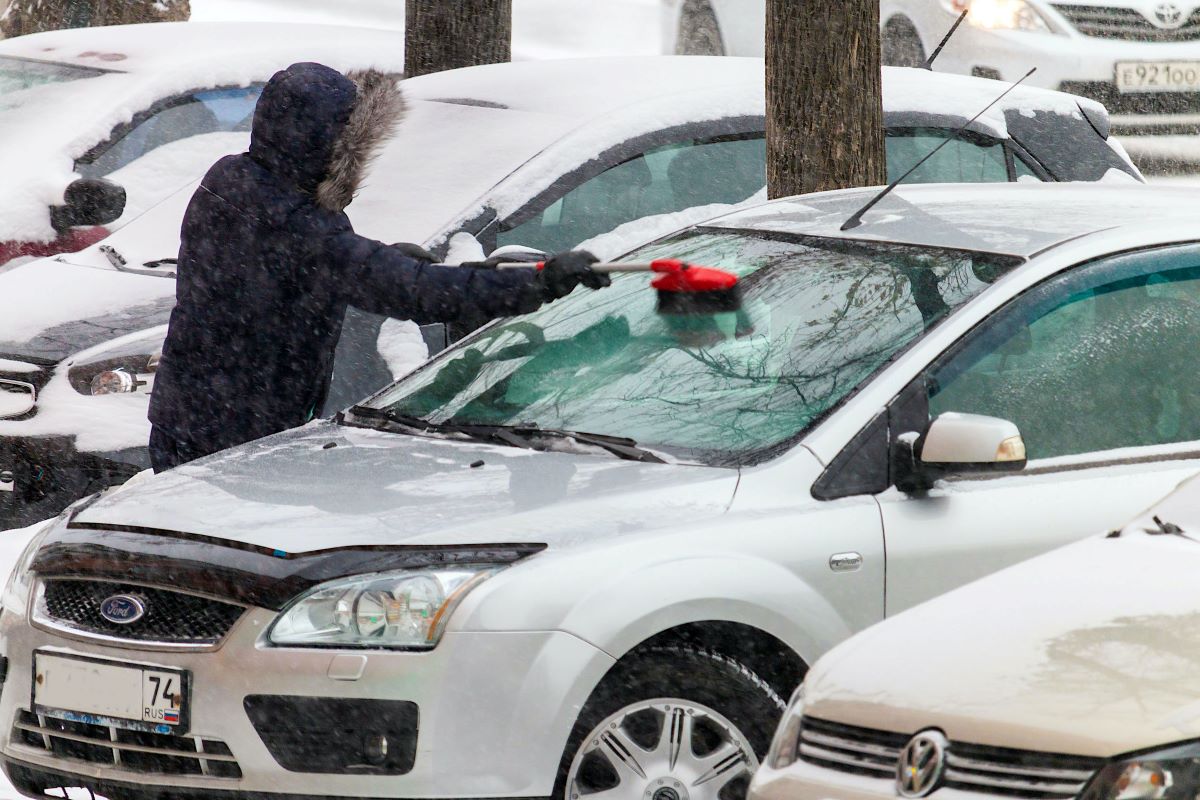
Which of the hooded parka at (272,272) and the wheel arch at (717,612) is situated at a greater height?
the hooded parka at (272,272)

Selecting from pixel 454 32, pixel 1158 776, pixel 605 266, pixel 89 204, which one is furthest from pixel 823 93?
pixel 1158 776

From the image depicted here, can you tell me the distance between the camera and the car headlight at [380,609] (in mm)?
3945

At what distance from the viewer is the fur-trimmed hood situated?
212 inches

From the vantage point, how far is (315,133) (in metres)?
5.40

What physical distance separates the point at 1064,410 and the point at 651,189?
112 inches

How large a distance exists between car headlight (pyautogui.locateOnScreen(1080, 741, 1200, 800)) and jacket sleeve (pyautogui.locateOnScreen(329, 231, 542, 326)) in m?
2.36

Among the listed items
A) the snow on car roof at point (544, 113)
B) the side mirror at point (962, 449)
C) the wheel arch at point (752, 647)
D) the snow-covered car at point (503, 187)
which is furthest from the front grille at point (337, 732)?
the snow on car roof at point (544, 113)

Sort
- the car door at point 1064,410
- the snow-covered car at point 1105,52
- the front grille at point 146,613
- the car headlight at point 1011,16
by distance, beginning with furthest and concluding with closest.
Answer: the car headlight at point 1011,16
the snow-covered car at point 1105,52
the car door at point 1064,410
the front grille at point 146,613

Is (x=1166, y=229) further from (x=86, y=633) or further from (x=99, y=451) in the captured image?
(x=99, y=451)

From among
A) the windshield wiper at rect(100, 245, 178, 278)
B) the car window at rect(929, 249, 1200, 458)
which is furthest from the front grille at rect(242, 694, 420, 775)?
the windshield wiper at rect(100, 245, 178, 278)

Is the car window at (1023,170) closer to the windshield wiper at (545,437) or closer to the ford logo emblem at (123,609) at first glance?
the windshield wiper at (545,437)

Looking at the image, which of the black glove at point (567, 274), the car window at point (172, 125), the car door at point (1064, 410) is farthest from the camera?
the car window at point (172, 125)

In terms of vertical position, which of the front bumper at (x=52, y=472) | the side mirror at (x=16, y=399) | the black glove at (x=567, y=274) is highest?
the black glove at (x=567, y=274)

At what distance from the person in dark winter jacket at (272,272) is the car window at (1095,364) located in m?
1.38
